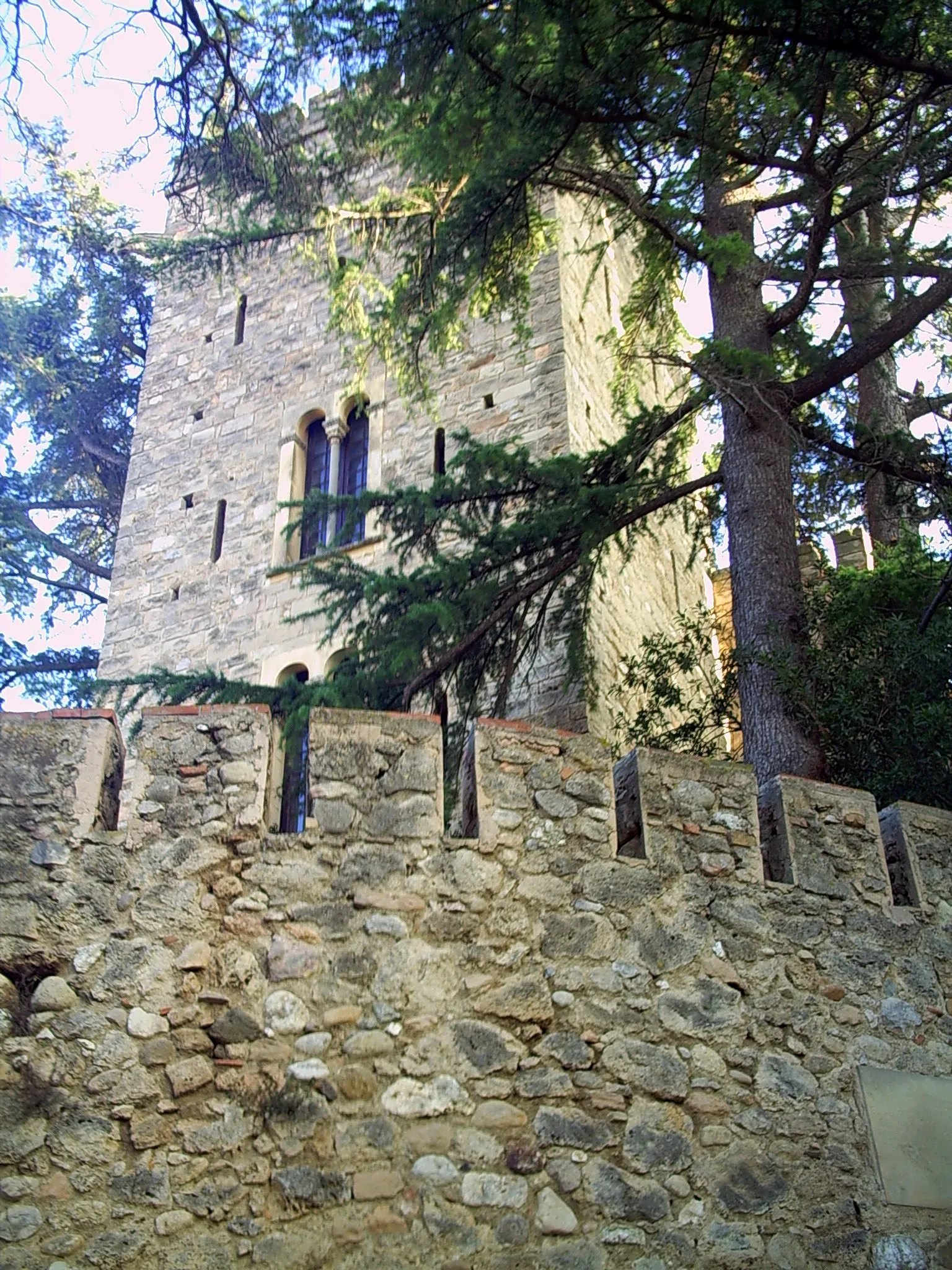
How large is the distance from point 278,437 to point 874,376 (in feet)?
18.2

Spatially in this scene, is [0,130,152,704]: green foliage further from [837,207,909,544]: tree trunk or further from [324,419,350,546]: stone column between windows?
[837,207,909,544]: tree trunk

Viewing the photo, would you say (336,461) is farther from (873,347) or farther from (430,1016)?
(430,1016)

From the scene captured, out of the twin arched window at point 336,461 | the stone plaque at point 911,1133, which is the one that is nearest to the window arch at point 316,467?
the twin arched window at point 336,461

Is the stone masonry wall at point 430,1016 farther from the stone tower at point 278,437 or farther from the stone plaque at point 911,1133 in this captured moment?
the stone tower at point 278,437

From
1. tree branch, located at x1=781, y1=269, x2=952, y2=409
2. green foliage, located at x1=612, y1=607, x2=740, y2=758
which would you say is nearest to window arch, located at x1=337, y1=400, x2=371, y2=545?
green foliage, located at x1=612, y1=607, x2=740, y2=758

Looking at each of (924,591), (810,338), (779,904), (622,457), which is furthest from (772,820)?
(810,338)

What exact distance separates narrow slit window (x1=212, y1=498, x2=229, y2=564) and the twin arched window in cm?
84

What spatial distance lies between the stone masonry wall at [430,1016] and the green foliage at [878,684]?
171 cm

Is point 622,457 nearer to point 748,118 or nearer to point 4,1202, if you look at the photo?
point 748,118

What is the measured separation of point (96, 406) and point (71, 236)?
7.31 feet

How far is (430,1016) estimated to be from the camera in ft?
15.1

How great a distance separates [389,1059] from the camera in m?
4.50

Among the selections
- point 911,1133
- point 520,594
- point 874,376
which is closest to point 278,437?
point 520,594

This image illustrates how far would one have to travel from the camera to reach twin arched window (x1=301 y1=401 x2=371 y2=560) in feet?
41.0
